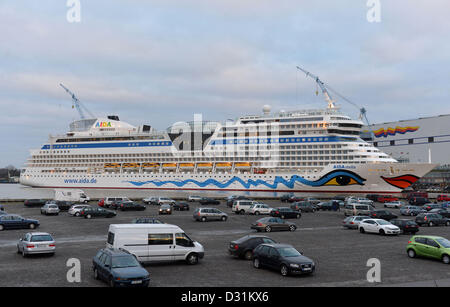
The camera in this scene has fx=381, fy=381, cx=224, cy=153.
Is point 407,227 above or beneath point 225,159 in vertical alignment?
beneath

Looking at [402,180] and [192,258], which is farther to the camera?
[402,180]

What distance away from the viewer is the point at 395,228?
90.5 feet

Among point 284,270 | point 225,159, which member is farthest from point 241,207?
point 225,159

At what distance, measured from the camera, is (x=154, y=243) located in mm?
16969

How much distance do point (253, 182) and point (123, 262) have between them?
5624 cm

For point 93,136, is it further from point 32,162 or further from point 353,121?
point 353,121

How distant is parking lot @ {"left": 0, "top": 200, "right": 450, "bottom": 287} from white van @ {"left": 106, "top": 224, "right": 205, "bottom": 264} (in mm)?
479

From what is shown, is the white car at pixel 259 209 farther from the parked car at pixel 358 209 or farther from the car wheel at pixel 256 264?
the car wheel at pixel 256 264

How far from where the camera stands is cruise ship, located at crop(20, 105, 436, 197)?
209ft

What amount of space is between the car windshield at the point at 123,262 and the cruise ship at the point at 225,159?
176 ft

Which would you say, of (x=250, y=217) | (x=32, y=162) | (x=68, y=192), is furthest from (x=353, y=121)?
(x=32, y=162)

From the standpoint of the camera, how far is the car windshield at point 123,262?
1343cm

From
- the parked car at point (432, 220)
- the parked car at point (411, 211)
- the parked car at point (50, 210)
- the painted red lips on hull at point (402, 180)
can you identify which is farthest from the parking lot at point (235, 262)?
the painted red lips on hull at point (402, 180)

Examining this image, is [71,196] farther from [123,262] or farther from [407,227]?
[123,262]
